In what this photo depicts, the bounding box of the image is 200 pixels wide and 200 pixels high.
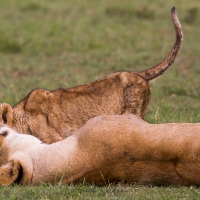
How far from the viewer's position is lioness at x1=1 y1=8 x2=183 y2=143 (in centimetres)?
612

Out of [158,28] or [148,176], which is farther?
[158,28]

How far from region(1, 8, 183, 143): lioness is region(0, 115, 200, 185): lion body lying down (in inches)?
46.1

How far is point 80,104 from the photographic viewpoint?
633 centimetres

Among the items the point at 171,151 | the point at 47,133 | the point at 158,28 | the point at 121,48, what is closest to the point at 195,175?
the point at 171,151

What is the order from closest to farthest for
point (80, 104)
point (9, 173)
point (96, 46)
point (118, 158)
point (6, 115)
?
point (118, 158) < point (9, 173) < point (6, 115) < point (80, 104) < point (96, 46)

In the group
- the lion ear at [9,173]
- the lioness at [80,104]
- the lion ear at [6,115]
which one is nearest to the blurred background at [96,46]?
the lioness at [80,104]

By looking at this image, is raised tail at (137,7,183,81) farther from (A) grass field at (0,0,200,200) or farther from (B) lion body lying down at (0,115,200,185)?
(B) lion body lying down at (0,115,200,185)

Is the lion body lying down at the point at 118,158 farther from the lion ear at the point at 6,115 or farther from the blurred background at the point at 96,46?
the blurred background at the point at 96,46

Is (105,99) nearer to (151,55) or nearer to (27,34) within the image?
(151,55)

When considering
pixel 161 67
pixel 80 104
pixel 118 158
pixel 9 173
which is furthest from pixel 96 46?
pixel 118 158

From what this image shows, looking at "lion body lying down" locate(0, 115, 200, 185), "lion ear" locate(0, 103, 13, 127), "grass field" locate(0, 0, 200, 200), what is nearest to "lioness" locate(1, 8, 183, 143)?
"lion ear" locate(0, 103, 13, 127)

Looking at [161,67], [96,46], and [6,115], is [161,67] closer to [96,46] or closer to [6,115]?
[6,115]

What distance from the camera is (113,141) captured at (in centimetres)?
470

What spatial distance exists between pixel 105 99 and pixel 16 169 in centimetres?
170
